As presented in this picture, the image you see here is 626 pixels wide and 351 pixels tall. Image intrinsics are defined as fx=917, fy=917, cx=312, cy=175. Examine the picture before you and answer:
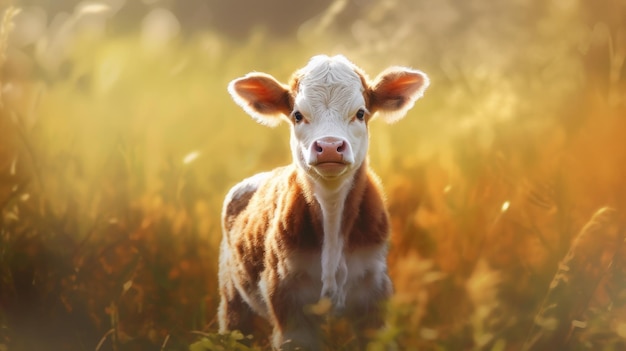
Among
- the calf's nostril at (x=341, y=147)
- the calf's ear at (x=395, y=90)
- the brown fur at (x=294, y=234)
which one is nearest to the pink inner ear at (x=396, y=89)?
the calf's ear at (x=395, y=90)

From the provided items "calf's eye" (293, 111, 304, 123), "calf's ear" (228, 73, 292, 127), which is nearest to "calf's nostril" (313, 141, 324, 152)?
"calf's eye" (293, 111, 304, 123)

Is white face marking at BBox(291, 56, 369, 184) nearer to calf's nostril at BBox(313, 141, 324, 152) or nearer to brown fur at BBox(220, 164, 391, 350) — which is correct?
calf's nostril at BBox(313, 141, 324, 152)

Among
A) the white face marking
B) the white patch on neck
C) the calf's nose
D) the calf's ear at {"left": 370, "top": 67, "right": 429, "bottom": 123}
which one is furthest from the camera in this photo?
the calf's ear at {"left": 370, "top": 67, "right": 429, "bottom": 123}

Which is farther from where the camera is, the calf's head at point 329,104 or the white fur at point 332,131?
the white fur at point 332,131

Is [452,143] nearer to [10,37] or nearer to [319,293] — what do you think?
[319,293]

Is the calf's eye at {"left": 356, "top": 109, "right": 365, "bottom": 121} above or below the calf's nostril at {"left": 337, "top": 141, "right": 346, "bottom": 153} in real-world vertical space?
above

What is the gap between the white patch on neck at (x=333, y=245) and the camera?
11.6 ft

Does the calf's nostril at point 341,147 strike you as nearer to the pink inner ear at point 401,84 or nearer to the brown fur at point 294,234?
the brown fur at point 294,234

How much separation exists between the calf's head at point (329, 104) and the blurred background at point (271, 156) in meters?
0.52

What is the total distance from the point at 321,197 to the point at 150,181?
3.74ft

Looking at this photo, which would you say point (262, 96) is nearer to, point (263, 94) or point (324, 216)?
point (263, 94)

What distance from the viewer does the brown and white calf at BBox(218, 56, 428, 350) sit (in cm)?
356

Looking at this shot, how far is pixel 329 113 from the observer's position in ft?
11.7

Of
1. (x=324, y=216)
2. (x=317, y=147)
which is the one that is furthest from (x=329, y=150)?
(x=324, y=216)
